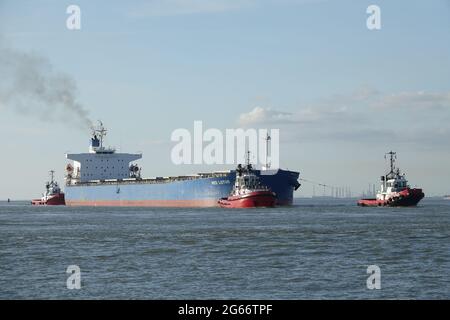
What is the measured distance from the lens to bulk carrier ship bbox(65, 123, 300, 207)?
106 meters

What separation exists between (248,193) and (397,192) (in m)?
24.7

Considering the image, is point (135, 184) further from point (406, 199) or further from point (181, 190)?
point (406, 199)

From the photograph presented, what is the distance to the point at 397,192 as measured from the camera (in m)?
107

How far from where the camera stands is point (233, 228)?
2195 inches

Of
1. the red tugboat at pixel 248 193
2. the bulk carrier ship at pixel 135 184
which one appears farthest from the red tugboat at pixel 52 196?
the red tugboat at pixel 248 193

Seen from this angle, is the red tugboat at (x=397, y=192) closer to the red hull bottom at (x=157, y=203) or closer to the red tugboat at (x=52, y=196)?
the red hull bottom at (x=157, y=203)

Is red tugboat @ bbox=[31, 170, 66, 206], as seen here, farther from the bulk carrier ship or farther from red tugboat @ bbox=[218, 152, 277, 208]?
red tugboat @ bbox=[218, 152, 277, 208]

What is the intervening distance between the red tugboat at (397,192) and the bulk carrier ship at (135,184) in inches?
533

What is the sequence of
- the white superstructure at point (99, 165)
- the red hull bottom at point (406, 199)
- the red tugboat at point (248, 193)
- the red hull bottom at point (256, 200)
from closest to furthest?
the red hull bottom at point (256, 200) < the red tugboat at point (248, 193) < the red hull bottom at point (406, 199) < the white superstructure at point (99, 165)

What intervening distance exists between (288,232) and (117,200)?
78418 millimetres

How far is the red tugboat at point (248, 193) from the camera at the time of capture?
9588 cm

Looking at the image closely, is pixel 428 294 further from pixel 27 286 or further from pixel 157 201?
pixel 157 201
